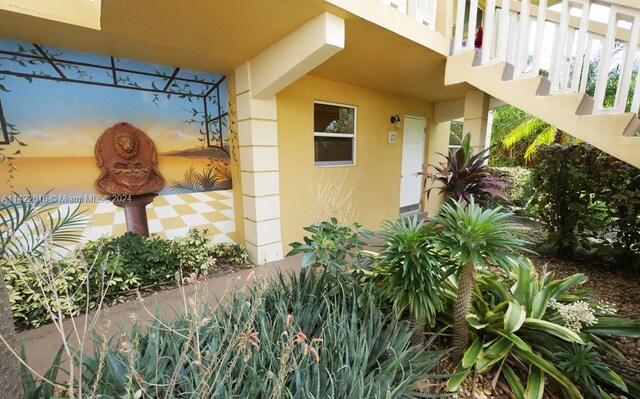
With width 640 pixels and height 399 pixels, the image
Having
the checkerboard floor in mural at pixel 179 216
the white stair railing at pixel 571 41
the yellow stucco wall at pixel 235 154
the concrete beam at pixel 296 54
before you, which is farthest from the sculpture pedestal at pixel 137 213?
the white stair railing at pixel 571 41

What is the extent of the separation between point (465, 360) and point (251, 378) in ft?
4.10

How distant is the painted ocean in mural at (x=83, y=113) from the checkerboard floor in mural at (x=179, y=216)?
189 mm

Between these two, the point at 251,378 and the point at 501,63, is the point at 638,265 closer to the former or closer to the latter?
the point at 501,63

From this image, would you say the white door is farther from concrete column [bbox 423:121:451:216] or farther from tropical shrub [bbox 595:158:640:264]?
tropical shrub [bbox 595:158:640:264]

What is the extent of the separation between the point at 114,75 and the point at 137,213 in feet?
5.15

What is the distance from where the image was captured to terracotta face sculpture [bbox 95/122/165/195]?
294 centimetres

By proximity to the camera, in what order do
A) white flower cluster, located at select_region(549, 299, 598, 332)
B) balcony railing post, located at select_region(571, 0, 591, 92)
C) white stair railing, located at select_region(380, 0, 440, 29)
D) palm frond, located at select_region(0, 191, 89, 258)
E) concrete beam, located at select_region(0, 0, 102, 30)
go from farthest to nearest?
white stair railing, located at select_region(380, 0, 440, 29), palm frond, located at select_region(0, 191, 89, 258), balcony railing post, located at select_region(571, 0, 591, 92), concrete beam, located at select_region(0, 0, 102, 30), white flower cluster, located at select_region(549, 299, 598, 332)

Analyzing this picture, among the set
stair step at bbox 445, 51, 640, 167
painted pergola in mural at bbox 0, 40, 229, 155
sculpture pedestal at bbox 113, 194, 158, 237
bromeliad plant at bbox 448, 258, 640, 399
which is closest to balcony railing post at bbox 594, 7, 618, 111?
stair step at bbox 445, 51, 640, 167

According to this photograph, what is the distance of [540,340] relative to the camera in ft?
5.79

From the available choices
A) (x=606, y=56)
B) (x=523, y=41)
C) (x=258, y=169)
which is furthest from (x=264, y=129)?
(x=606, y=56)

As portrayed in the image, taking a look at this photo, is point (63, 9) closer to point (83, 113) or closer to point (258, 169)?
point (83, 113)

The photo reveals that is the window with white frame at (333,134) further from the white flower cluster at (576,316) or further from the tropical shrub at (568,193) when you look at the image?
the white flower cluster at (576,316)
